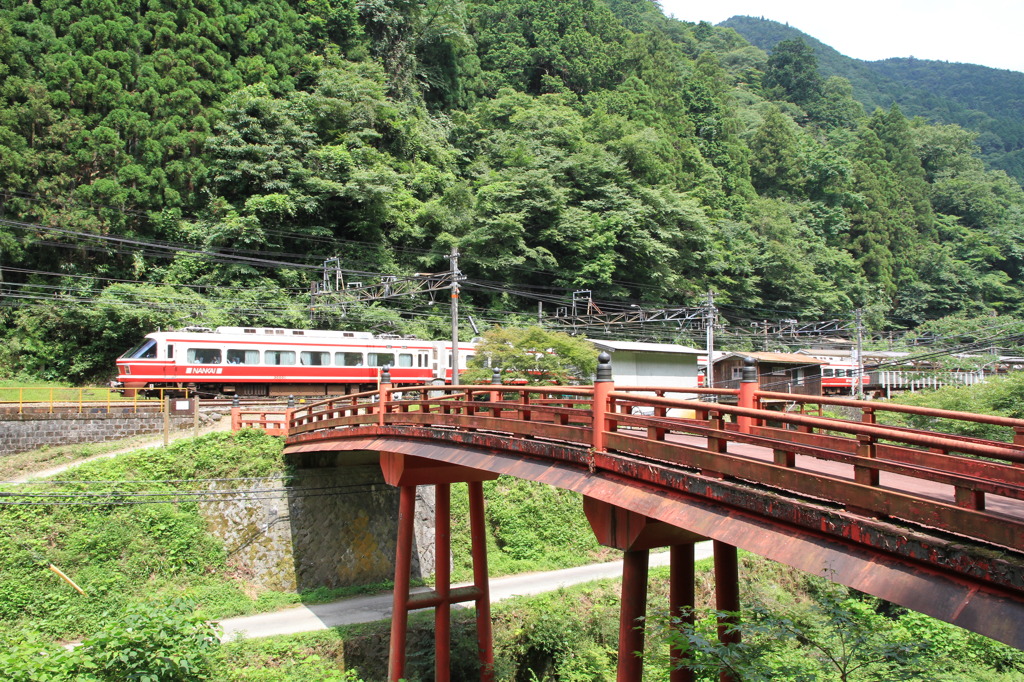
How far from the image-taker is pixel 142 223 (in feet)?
101

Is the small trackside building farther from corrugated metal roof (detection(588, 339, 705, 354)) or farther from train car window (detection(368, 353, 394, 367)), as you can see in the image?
train car window (detection(368, 353, 394, 367))

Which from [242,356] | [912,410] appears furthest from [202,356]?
[912,410]

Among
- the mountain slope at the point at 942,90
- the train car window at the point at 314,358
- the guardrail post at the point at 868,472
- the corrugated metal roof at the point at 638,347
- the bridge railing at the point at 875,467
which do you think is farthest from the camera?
the mountain slope at the point at 942,90

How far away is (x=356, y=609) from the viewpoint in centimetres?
1611

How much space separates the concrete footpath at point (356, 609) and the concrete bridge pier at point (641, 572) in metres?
9.53

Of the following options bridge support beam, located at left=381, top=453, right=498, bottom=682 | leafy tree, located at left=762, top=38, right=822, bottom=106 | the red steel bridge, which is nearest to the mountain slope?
leafy tree, located at left=762, top=38, right=822, bottom=106

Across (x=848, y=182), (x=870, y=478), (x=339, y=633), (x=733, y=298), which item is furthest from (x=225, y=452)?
(x=848, y=182)

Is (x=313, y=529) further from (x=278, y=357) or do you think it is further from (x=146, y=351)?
(x=146, y=351)

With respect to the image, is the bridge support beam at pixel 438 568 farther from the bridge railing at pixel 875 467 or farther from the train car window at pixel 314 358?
the train car window at pixel 314 358

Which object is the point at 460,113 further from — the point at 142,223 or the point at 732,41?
A: the point at 732,41

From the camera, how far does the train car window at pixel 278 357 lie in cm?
2542

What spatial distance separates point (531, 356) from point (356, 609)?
28.9ft

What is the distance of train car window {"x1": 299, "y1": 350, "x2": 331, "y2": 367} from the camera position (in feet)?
86.5

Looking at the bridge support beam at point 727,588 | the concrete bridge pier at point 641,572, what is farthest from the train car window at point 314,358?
the bridge support beam at point 727,588
